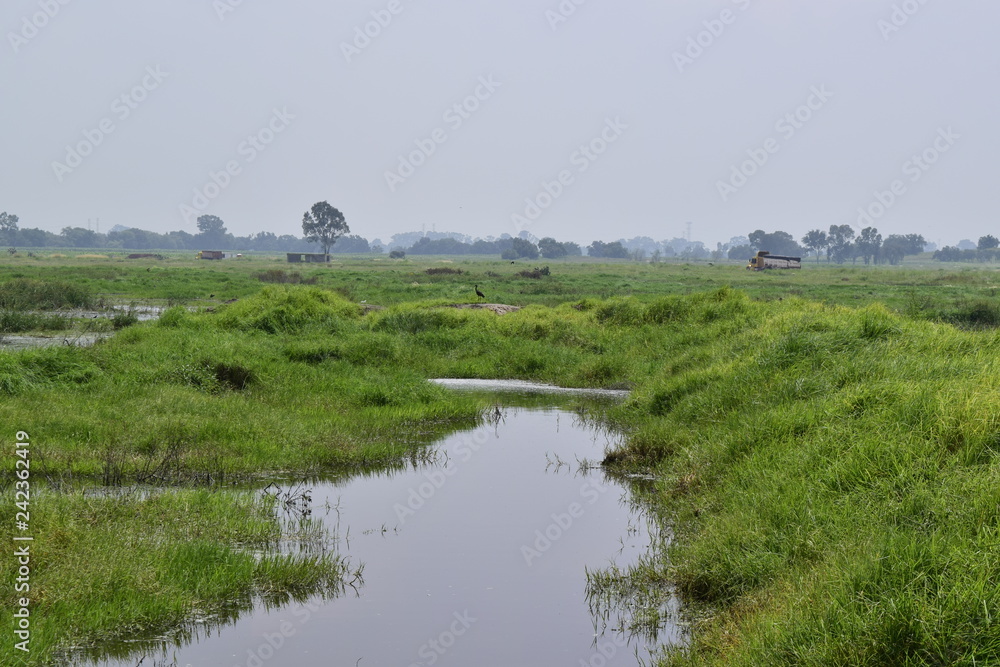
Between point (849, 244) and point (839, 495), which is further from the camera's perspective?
point (849, 244)

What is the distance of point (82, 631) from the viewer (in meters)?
6.43

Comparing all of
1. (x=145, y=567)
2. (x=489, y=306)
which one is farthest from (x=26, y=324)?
(x=145, y=567)

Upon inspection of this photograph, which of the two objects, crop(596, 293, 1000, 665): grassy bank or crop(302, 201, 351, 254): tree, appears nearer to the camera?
crop(596, 293, 1000, 665): grassy bank

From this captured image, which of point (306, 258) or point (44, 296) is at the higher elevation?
point (44, 296)

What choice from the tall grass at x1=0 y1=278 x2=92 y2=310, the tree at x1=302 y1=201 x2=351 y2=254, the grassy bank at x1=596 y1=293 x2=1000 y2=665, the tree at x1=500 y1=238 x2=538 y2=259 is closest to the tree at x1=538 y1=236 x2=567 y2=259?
the tree at x1=500 y1=238 x2=538 y2=259

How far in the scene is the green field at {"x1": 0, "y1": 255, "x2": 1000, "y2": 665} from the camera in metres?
5.76

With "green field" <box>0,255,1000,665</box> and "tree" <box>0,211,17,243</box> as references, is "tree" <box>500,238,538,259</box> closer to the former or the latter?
"tree" <box>0,211,17,243</box>

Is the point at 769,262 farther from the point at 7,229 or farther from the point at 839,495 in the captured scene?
the point at 7,229

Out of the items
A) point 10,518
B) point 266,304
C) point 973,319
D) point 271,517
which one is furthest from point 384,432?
point 973,319

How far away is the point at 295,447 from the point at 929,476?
26.7ft

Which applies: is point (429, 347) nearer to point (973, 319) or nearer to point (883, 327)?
point (883, 327)

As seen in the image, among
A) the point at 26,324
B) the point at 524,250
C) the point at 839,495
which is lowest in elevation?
the point at 26,324

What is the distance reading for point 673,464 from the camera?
Answer: 37.5 ft

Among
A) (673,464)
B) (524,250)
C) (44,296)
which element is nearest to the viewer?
(673,464)
